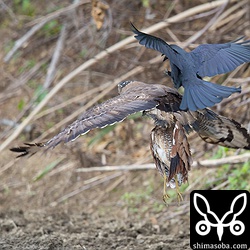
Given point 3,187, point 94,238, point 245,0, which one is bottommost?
point 94,238

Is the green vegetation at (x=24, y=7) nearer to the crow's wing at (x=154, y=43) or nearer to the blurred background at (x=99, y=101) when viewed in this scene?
the blurred background at (x=99, y=101)

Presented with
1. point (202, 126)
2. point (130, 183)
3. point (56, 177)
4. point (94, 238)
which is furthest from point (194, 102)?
point (56, 177)

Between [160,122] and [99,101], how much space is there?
2.48 metres

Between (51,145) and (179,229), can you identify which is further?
(179,229)

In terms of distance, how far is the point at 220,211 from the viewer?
327 centimetres

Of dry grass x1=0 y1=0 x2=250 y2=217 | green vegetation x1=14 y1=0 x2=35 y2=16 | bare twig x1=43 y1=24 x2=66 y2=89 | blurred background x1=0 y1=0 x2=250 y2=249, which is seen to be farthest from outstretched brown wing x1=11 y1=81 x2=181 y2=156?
green vegetation x1=14 y1=0 x2=35 y2=16

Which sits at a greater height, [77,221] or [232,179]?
[232,179]

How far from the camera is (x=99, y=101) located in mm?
5406

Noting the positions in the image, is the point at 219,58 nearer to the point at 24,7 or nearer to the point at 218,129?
the point at 218,129

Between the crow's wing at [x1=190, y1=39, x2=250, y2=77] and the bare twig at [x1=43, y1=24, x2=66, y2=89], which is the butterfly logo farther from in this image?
the bare twig at [x1=43, y1=24, x2=66, y2=89]

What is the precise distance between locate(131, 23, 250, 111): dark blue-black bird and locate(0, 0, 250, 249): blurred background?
1.18 metres

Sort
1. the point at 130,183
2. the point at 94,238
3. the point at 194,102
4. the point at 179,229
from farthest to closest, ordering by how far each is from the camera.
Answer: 1. the point at 130,183
2. the point at 179,229
3. the point at 94,238
4. the point at 194,102

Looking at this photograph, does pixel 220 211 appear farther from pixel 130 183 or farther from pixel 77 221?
Result: pixel 130 183

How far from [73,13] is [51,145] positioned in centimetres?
325
